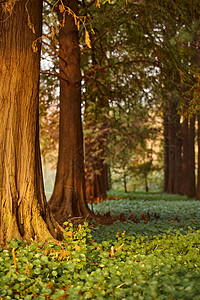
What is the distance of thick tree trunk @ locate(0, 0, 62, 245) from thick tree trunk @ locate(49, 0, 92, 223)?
2239mm

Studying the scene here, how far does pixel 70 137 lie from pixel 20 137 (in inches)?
109

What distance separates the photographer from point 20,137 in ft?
14.4

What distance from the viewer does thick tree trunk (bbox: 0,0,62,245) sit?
13.9 ft

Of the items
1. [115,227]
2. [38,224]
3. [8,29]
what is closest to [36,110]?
[8,29]

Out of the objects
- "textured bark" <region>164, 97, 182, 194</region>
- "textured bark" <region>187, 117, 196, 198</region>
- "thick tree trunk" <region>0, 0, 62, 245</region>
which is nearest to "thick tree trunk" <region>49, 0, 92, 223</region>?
"thick tree trunk" <region>0, 0, 62, 245</region>

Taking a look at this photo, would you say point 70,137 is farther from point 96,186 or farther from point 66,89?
point 96,186

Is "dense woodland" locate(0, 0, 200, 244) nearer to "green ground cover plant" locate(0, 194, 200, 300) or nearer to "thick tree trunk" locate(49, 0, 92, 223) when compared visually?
"thick tree trunk" locate(49, 0, 92, 223)

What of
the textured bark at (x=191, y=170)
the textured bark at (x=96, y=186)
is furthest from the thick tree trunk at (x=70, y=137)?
the textured bark at (x=191, y=170)

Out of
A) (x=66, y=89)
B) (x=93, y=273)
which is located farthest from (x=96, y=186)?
(x=93, y=273)

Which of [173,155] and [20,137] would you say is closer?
[20,137]

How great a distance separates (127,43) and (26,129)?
5.61 meters

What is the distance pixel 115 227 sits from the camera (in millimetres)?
6035

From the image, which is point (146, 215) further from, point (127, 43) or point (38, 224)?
point (127, 43)

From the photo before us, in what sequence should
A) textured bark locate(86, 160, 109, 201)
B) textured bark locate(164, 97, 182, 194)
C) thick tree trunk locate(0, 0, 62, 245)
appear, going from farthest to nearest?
1. textured bark locate(164, 97, 182, 194)
2. textured bark locate(86, 160, 109, 201)
3. thick tree trunk locate(0, 0, 62, 245)
